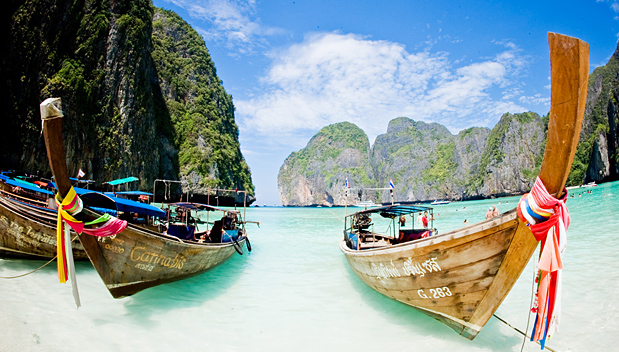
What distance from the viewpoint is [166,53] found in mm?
55094

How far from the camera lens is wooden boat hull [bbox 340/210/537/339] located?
3.09 metres

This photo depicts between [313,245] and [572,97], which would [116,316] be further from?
[313,245]

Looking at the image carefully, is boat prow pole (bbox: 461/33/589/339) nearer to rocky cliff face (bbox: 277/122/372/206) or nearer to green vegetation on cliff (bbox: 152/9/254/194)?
green vegetation on cliff (bbox: 152/9/254/194)

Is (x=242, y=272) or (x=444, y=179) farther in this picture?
(x=444, y=179)

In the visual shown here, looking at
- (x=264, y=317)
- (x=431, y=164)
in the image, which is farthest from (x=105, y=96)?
(x=431, y=164)

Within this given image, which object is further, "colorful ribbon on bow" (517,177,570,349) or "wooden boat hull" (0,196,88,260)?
"wooden boat hull" (0,196,88,260)

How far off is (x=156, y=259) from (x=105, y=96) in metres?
34.6

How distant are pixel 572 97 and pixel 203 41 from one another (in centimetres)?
7445

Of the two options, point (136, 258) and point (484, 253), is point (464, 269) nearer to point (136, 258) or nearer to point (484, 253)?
point (484, 253)

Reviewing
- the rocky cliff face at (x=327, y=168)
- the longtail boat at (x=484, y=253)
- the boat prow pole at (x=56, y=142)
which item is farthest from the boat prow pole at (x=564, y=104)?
the rocky cliff face at (x=327, y=168)

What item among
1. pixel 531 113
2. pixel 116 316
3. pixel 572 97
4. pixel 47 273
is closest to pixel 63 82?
pixel 47 273

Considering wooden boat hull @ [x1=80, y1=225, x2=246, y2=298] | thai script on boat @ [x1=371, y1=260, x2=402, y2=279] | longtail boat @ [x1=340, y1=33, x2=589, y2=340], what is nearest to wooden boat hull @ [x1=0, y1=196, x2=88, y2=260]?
wooden boat hull @ [x1=80, y1=225, x2=246, y2=298]

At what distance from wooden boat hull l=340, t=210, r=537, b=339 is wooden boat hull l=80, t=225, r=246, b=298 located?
408cm

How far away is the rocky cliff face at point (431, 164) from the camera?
8681 centimetres
